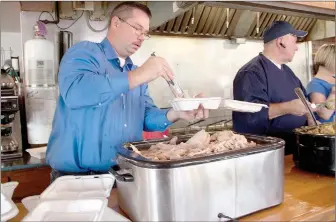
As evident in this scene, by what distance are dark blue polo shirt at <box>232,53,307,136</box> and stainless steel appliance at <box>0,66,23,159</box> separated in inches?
70.4

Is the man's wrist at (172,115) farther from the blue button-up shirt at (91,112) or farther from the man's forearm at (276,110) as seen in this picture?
the man's forearm at (276,110)

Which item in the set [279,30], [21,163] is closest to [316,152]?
[279,30]

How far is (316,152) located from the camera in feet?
4.77

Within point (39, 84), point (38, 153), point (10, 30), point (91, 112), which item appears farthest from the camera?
point (10, 30)

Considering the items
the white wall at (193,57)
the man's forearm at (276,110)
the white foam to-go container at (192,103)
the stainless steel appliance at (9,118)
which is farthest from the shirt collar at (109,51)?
the white wall at (193,57)

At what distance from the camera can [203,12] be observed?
10.5ft

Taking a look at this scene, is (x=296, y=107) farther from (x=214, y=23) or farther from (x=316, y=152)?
(x=214, y=23)

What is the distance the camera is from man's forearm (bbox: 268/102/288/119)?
73.8 inches

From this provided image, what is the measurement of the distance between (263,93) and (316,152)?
64 centimetres

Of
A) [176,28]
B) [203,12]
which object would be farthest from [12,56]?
[203,12]

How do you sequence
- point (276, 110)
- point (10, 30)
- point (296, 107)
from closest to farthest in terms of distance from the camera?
point (296, 107) < point (276, 110) < point (10, 30)

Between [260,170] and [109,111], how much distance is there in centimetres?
73

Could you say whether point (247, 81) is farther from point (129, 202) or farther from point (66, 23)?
point (66, 23)

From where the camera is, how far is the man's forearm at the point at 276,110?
188 centimetres
